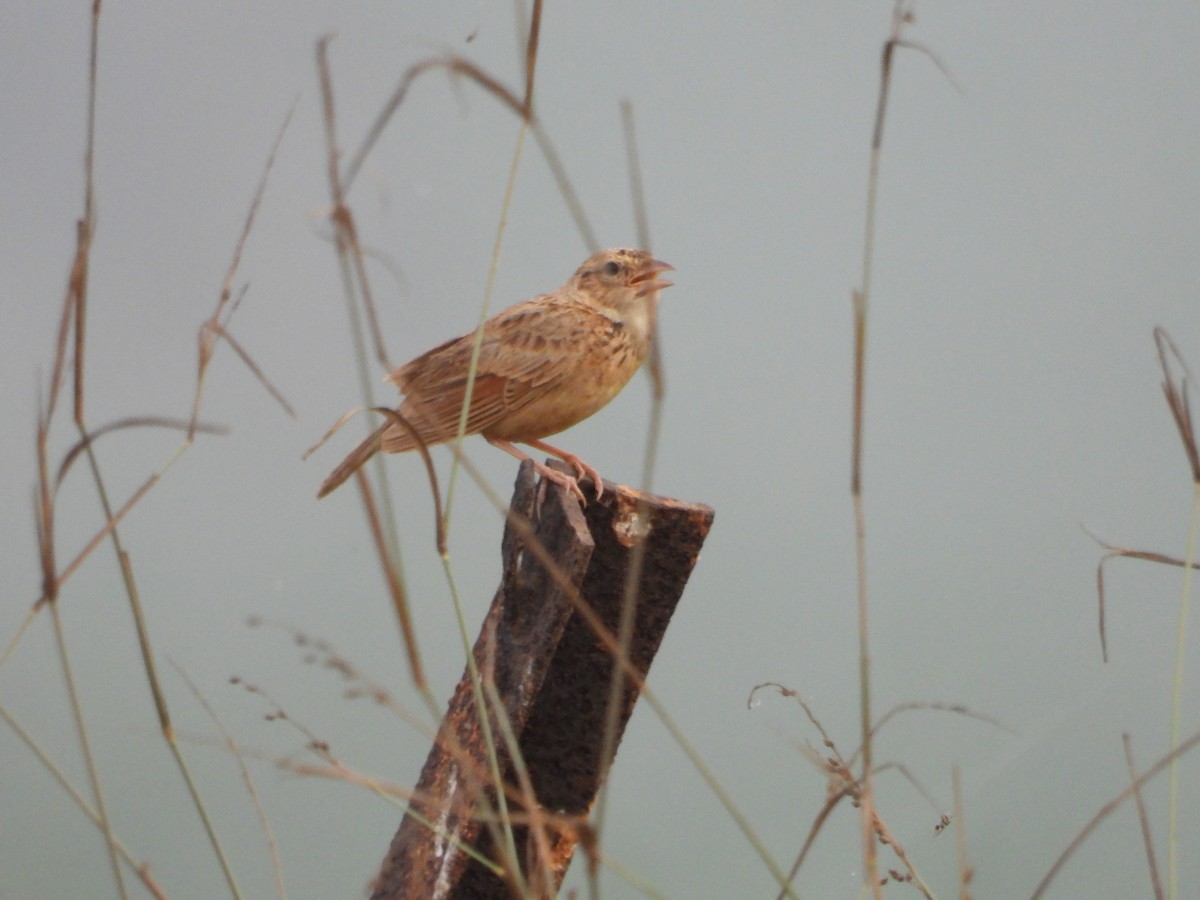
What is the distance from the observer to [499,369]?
3.42 meters

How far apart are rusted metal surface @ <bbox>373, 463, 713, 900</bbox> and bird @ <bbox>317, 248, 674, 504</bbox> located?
23.4 inches

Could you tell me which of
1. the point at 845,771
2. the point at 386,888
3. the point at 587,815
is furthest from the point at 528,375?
the point at 845,771

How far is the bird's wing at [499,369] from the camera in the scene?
340cm

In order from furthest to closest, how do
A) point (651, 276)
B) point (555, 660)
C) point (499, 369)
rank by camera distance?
point (651, 276) < point (499, 369) < point (555, 660)

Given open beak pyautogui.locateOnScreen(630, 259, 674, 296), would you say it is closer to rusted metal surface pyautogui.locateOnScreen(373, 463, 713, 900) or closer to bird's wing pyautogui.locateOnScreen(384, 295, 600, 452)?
bird's wing pyautogui.locateOnScreen(384, 295, 600, 452)

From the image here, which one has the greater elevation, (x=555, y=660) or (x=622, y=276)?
(x=622, y=276)

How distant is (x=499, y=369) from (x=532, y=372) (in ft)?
0.29

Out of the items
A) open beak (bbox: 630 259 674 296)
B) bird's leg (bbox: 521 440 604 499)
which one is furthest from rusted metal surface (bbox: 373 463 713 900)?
open beak (bbox: 630 259 674 296)

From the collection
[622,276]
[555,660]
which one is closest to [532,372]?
[622,276]

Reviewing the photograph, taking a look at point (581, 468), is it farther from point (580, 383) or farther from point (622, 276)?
point (622, 276)

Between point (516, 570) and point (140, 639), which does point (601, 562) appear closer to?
point (516, 570)

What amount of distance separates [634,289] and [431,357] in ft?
2.06

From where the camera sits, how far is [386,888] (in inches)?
98.7

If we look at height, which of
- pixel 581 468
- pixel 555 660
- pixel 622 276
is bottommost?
pixel 555 660
